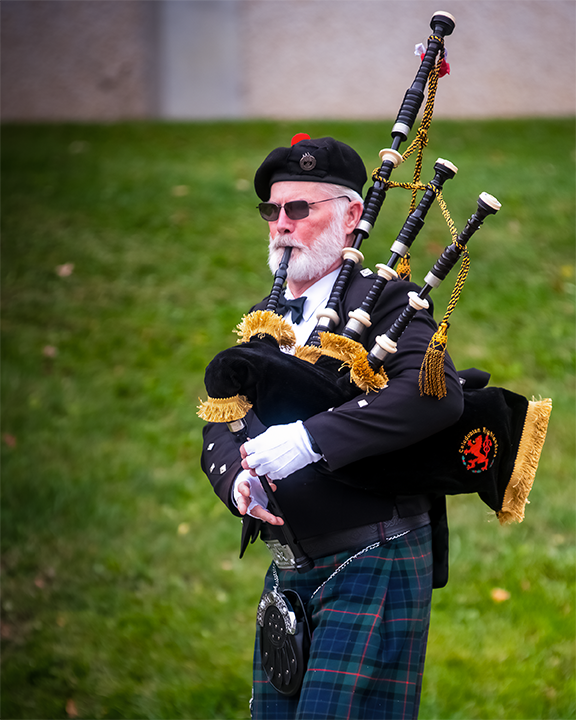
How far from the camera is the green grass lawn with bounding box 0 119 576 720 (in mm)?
3832

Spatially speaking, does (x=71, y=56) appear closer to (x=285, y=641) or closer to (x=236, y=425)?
(x=236, y=425)

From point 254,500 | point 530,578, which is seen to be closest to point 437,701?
point 530,578

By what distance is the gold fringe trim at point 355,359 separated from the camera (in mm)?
1986

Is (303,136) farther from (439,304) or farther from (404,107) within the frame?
(439,304)

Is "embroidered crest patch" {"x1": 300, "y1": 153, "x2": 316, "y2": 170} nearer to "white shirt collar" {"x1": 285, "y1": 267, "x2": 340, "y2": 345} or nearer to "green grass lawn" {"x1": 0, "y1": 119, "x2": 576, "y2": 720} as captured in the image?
"white shirt collar" {"x1": 285, "y1": 267, "x2": 340, "y2": 345}

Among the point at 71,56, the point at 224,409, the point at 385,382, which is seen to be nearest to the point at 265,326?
the point at 224,409

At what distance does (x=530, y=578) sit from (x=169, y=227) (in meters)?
4.74

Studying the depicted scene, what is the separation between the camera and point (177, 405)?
19.6 ft

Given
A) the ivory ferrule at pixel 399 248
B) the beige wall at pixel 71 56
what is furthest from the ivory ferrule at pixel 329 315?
the beige wall at pixel 71 56

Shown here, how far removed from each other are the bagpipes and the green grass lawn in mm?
410

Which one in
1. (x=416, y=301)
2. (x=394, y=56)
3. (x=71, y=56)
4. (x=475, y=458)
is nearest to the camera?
(x=416, y=301)

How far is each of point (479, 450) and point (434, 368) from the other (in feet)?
1.18

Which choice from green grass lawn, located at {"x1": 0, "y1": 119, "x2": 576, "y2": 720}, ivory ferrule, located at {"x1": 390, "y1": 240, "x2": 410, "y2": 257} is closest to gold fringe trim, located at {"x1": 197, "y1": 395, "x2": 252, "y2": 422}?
ivory ferrule, located at {"x1": 390, "y1": 240, "x2": 410, "y2": 257}

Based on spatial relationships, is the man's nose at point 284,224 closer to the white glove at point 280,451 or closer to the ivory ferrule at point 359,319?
the ivory ferrule at point 359,319
